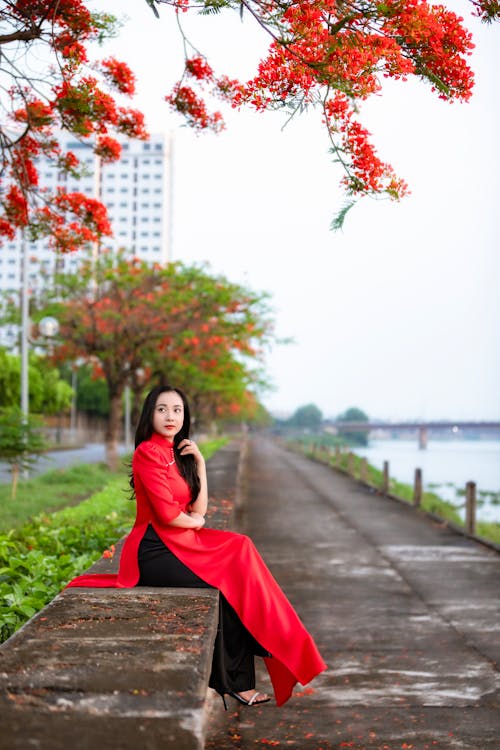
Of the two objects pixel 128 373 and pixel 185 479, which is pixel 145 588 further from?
pixel 128 373

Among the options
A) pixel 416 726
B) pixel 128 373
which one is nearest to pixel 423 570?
pixel 416 726

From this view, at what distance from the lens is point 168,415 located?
4988 mm

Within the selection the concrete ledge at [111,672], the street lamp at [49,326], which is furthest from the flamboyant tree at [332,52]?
the street lamp at [49,326]

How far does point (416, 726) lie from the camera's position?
4859mm

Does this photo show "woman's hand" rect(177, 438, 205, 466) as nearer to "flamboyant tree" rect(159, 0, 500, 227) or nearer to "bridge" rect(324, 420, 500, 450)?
"flamboyant tree" rect(159, 0, 500, 227)

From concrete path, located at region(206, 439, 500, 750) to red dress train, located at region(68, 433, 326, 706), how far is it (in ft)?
1.86

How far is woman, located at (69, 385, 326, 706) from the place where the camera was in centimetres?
442

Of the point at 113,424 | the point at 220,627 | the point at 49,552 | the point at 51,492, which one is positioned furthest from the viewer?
the point at 113,424

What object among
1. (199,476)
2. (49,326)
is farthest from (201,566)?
(49,326)

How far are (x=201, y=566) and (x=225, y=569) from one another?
146 mm

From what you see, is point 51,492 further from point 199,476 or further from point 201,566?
point 201,566

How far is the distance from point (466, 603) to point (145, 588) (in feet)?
15.9

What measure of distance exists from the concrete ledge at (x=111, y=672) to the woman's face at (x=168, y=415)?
0.90 metres

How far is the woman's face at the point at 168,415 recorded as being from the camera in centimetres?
498
